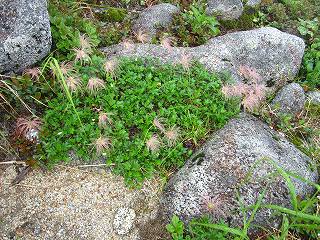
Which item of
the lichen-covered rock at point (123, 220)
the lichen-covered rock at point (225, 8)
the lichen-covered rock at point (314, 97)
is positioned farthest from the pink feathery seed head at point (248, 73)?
the lichen-covered rock at point (123, 220)

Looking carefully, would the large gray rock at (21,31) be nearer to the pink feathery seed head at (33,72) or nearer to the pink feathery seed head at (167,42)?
the pink feathery seed head at (33,72)

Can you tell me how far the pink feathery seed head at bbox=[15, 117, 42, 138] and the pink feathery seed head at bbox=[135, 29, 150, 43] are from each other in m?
1.95

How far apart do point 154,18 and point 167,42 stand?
848mm

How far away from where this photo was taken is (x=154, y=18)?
6055 millimetres

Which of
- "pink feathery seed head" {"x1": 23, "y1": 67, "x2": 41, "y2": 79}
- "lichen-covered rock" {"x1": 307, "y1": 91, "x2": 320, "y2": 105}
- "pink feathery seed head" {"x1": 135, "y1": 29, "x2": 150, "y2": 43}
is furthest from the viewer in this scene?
"lichen-covered rock" {"x1": 307, "y1": 91, "x2": 320, "y2": 105}

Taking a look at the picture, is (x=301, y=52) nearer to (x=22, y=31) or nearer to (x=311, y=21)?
(x=311, y=21)

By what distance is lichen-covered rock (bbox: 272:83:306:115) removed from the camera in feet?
18.0

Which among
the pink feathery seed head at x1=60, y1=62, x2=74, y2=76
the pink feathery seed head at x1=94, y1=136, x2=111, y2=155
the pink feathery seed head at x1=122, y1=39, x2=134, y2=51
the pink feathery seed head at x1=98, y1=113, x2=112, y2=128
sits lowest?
the pink feathery seed head at x1=94, y1=136, x2=111, y2=155

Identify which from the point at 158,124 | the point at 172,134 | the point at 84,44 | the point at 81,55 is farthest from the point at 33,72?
the point at 172,134

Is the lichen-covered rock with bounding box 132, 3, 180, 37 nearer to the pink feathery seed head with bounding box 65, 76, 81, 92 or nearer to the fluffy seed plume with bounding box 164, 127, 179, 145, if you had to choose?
the pink feathery seed head with bounding box 65, 76, 81, 92

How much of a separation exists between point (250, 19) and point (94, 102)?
137 inches

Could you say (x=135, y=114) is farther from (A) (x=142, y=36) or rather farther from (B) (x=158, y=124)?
(A) (x=142, y=36)

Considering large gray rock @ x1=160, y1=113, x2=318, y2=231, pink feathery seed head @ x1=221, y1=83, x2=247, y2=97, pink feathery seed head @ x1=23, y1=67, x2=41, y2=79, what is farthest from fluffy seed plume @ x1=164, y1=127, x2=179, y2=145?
pink feathery seed head @ x1=23, y1=67, x2=41, y2=79

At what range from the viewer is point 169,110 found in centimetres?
470
